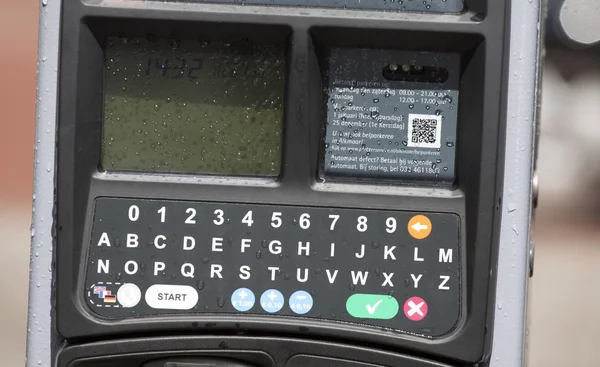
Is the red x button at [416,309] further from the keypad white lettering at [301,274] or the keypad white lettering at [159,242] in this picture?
the keypad white lettering at [159,242]

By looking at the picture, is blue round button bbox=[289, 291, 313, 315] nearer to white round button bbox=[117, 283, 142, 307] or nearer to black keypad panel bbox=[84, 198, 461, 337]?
black keypad panel bbox=[84, 198, 461, 337]

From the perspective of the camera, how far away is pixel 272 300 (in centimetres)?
146

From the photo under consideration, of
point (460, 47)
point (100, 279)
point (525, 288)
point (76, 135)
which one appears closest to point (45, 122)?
point (76, 135)

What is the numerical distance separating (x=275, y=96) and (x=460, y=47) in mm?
301

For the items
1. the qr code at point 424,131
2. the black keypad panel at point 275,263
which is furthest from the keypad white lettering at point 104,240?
the qr code at point 424,131

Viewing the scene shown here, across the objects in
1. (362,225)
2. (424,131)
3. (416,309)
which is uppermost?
(424,131)

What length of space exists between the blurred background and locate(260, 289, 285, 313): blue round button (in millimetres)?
4370

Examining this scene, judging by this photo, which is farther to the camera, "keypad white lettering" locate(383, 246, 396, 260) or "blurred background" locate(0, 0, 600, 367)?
"blurred background" locate(0, 0, 600, 367)

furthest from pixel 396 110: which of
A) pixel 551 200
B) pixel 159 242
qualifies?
pixel 551 200

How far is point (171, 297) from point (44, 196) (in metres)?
0.28

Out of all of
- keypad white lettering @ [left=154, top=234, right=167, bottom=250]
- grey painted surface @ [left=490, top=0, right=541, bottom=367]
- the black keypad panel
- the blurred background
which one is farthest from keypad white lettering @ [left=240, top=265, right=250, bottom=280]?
the blurred background

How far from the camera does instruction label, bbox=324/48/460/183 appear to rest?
1.47 meters

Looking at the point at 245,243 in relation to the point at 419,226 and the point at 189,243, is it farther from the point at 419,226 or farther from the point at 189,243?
the point at 419,226

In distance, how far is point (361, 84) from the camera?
1.47m
